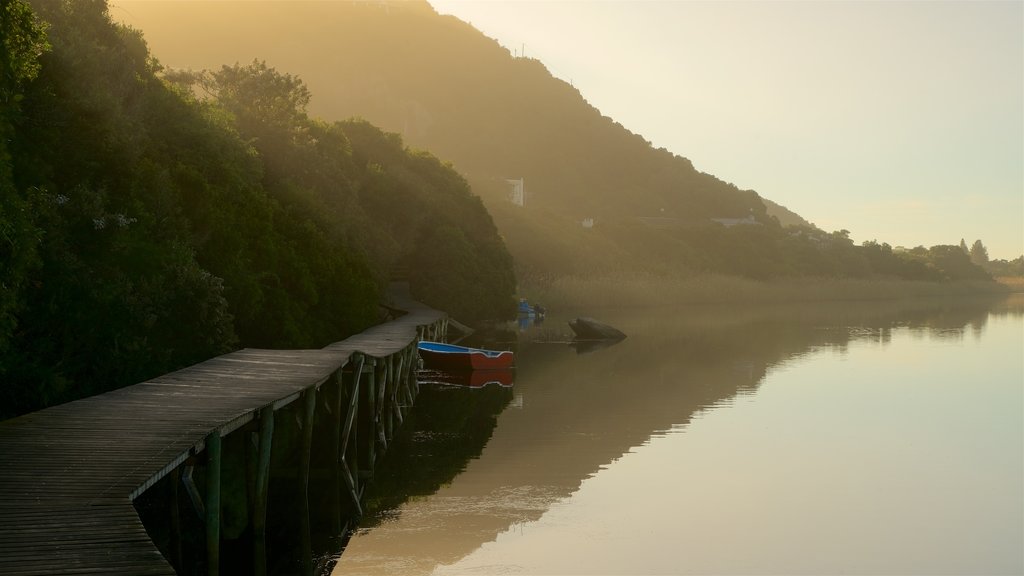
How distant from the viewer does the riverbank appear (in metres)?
76.6

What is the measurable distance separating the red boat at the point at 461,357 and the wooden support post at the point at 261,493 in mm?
21885

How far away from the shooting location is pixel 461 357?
122 feet

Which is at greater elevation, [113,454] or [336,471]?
[113,454]

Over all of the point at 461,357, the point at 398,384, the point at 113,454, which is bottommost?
the point at 398,384

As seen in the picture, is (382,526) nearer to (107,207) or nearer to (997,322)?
(107,207)

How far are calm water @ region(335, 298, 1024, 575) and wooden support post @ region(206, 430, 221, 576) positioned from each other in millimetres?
2752

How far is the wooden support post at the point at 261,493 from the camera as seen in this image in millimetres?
14156

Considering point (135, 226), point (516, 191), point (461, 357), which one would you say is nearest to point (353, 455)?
point (135, 226)

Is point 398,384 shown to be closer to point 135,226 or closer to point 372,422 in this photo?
point 372,422

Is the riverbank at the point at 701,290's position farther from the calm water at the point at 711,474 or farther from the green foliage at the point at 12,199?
the green foliage at the point at 12,199

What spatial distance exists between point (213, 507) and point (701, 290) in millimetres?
76772

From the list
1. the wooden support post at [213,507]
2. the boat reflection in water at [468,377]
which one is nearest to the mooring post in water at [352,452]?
Answer: the wooden support post at [213,507]

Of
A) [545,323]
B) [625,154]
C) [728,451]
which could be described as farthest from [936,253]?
[728,451]

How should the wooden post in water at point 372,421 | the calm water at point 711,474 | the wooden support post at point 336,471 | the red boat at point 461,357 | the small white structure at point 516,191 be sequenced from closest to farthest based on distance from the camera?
1. the calm water at point 711,474
2. the wooden support post at point 336,471
3. the wooden post in water at point 372,421
4. the red boat at point 461,357
5. the small white structure at point 516,191
